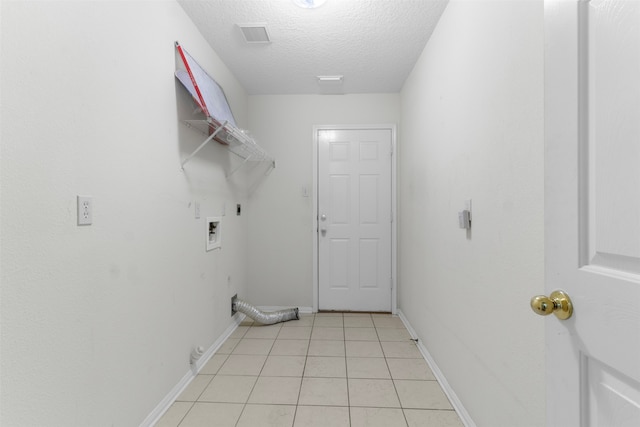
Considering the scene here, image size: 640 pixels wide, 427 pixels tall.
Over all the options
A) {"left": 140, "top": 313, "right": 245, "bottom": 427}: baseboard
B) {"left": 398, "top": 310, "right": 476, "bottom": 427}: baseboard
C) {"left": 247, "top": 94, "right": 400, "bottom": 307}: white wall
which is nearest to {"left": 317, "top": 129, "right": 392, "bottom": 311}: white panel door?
{"left": 247, "top": 94, "right": 400, "bottom": 307}: white wall

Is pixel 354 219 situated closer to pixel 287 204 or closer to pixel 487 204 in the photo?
pixel 287 204

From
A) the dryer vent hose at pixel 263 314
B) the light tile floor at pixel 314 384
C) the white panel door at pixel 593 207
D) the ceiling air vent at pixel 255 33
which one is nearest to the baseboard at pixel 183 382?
the light tile floor at pixel 314 384

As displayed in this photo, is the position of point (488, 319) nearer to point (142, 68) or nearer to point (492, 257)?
point (492, 257)

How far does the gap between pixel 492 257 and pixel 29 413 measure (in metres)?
1.84

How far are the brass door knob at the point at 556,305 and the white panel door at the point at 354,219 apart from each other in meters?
2.62

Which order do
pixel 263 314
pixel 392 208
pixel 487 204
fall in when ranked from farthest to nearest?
pixel 392 208
pixel 263 314
pixel 487 204

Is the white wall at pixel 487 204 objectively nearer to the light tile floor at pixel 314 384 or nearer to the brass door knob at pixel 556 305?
the light tile floor at pixel 314 384

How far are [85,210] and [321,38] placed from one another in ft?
6.44

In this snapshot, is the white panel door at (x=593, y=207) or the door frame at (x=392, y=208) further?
the door frame at (x=392, y=208)

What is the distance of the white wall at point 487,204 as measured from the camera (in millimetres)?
1067

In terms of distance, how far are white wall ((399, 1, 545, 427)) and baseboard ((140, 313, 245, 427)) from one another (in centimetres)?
169

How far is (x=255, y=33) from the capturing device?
2201 millimetres

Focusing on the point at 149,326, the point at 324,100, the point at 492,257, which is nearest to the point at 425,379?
the point at 492,257

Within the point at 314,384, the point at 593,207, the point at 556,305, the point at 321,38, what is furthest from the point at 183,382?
the point at 321,38
